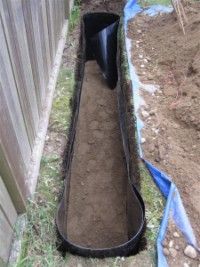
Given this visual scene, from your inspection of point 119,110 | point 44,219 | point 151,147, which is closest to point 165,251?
point 44,219

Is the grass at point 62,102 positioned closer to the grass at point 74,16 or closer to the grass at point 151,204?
the grass at point 151,204

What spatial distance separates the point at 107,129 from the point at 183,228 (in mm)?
1503

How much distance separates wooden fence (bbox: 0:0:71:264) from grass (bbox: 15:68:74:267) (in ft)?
0.41

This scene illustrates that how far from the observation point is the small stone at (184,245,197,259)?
2131mm

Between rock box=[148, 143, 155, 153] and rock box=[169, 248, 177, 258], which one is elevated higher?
rock box=[169, 248, 177, 258]

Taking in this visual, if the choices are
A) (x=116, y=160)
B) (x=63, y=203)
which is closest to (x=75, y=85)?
(x=116, y=160)

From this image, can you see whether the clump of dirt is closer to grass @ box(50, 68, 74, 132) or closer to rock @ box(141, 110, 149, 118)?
grass @ box(50, 68, 74, 132)

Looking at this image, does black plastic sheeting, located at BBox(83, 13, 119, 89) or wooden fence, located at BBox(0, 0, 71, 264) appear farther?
black plastic sheeting, located at BBox(83, 13, 119, 89)

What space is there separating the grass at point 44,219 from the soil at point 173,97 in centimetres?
78

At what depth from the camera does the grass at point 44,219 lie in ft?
6.70

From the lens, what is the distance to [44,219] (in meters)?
2.23

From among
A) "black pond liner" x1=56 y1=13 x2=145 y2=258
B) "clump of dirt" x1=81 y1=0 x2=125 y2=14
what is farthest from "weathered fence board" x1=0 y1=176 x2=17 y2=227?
"clump of dirt" x1=81 y1=0 x2=125 y2=14

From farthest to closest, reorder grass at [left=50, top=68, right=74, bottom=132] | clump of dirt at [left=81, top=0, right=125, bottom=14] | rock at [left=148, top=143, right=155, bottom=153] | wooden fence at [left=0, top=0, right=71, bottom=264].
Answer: clump of dirt at [left=81, top=0, right=125, bottom=14], grass at [left=50, top=68, right=74, bottom=132], rock at [left=148, top=143, right=155, bottom=153], wooden fence at [left=0, top=0, right=71, bottom=264]

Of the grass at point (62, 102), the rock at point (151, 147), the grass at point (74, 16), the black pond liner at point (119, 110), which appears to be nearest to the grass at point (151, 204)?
the black pond liner at point (119, 110)
